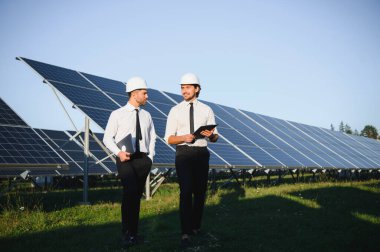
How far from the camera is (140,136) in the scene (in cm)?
503

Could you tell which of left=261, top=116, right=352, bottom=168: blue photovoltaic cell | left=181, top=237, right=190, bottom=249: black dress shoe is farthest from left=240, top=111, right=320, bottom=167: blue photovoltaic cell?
left=181, top=237, right=190, bottom=249: black dress shoe

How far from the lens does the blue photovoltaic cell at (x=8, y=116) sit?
10547mm

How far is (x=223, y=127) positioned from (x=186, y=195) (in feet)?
35.0

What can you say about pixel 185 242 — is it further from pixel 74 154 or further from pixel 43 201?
pixel 74 154

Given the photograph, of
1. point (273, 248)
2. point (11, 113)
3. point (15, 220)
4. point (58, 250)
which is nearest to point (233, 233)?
point (273, 248)

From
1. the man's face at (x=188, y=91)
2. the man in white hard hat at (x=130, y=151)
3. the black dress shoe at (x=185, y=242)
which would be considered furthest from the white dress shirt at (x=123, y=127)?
the black dress shoe at (x=185, y=242)

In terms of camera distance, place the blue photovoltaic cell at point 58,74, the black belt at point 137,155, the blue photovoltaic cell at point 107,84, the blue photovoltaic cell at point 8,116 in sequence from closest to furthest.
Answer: the black belt at point 137,155 < the blue photovoltaic cell at point 58,74 < the blue photovoltaic cell at point 8,116 < the blue photovoltaic cell at point 107,84

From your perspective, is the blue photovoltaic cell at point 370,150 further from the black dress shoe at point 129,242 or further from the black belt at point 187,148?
the black dress shoe at point 129,242

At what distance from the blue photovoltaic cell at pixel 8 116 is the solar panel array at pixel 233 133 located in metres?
1.60

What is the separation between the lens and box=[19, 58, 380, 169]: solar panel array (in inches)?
410

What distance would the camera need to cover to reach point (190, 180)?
5023mm

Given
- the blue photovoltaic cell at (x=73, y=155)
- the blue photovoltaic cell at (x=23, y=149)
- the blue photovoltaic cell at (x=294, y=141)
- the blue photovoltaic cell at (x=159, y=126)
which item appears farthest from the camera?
the blue photovoltaic cell at (x=294, y=141)

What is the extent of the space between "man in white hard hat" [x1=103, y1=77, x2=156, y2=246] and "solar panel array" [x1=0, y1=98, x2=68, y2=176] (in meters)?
3.54

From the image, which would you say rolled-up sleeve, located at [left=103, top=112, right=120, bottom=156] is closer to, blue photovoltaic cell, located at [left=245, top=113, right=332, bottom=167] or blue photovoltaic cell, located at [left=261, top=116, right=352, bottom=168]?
blue photovoltaic cell, located at [left=245, top=113, right=332, bottom=167]
